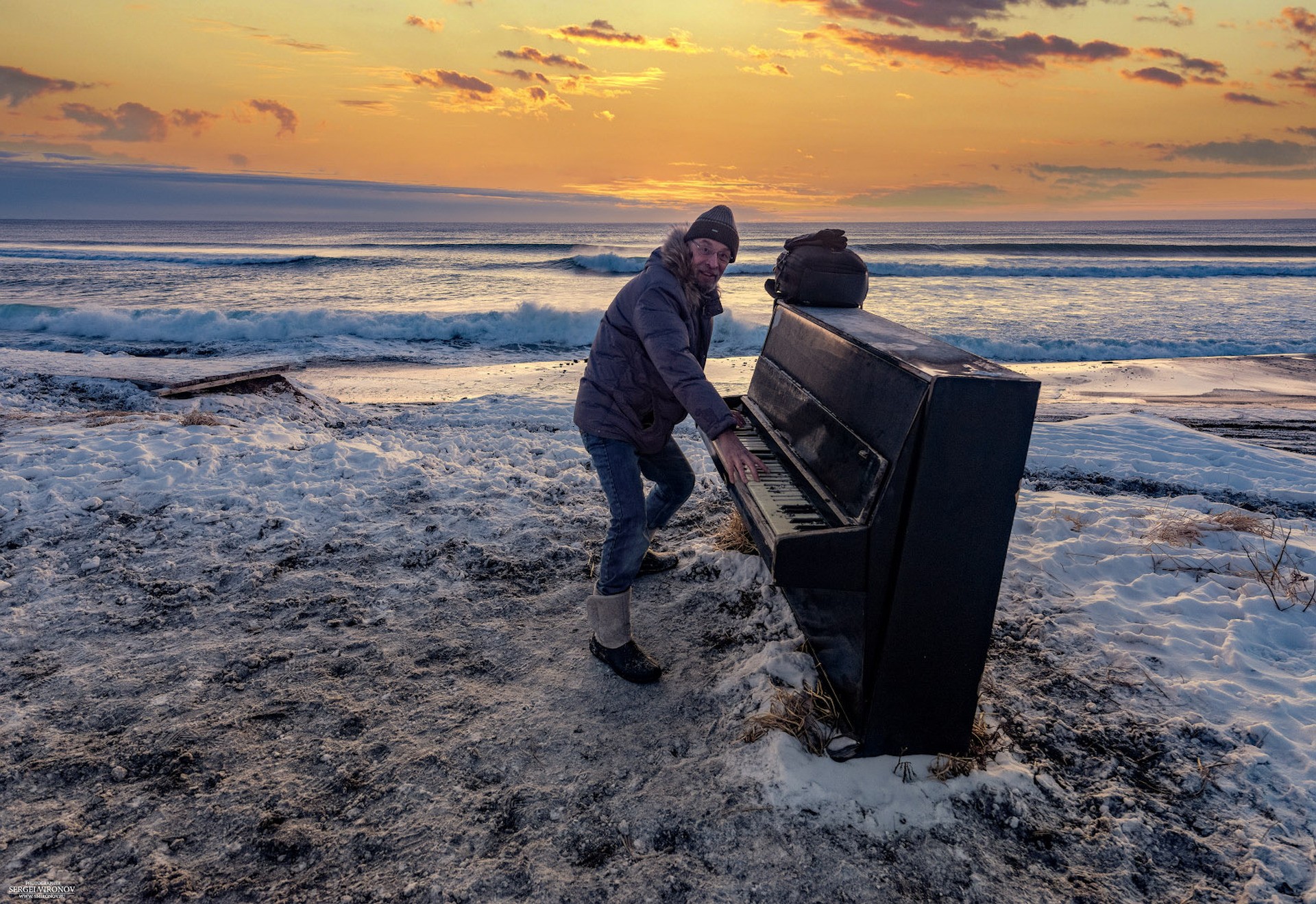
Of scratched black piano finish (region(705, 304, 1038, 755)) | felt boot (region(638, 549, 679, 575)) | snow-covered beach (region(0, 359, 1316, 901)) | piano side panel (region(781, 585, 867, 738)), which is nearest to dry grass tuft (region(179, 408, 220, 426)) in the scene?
snow-covered beach (region(0, 359, 1316, 901))

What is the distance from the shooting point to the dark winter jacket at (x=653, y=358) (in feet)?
8.45

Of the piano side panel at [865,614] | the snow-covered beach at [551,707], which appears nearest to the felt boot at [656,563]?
the snow-covered beach at [551,707]

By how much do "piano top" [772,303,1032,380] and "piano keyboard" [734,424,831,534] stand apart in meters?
0.62

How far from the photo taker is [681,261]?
279 centimetres

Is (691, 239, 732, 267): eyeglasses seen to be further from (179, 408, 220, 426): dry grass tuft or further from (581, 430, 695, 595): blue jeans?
(179, 408, 220, 426): dry grass tuft

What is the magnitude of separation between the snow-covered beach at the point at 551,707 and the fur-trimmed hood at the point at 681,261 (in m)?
1.74

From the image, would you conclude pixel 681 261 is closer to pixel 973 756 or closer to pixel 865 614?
pixel 865 614

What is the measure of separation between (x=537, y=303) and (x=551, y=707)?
15.6 m

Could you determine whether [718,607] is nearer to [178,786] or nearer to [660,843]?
[660,843]

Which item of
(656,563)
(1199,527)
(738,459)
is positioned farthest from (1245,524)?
(738,459)

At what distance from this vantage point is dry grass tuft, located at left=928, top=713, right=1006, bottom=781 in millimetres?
2422

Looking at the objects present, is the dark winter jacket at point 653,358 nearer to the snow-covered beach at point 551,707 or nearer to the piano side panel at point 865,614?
the piano side panel at point 865,614

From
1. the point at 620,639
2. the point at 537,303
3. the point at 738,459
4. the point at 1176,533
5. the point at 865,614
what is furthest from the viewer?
the point at 537,303

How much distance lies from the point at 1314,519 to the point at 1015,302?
1671 centimetres
